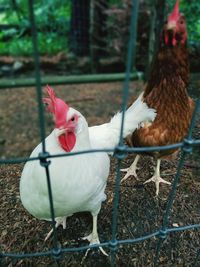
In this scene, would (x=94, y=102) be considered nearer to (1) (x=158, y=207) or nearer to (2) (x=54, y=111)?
(1) (x=158, y=207)

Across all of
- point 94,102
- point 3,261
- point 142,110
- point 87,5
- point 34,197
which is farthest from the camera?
point 87,5

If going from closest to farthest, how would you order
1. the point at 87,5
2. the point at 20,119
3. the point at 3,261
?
the point at 3,261 → the point at 20,119 → the point at 87,5

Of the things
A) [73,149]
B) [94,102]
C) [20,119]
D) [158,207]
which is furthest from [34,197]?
[94,102]

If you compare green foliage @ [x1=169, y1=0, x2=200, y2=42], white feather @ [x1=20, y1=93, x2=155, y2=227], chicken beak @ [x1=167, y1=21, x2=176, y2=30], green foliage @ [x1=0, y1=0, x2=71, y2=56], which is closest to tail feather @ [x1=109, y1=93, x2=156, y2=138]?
white feather @ [x1=20, y1=93, x2=155, y2=227]

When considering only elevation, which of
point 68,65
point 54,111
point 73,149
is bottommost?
point 68,65

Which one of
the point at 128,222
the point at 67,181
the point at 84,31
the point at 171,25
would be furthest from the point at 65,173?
the point at 84,31

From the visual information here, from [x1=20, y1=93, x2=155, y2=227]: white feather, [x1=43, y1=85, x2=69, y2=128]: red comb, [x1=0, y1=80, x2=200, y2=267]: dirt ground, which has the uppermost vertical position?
[x1=43, y1=85, x2=69, y2=128]: red comb

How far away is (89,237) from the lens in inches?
65.5

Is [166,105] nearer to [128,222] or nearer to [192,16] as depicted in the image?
[128,222]

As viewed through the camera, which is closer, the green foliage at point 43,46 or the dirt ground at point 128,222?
the dirt ground at point 128,222

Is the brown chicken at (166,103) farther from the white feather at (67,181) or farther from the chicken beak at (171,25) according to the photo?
the white feather at (67,181)

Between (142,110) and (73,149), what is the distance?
21.4 inches

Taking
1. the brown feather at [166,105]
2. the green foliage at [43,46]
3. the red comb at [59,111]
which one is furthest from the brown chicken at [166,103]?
the green foliage at [43,46]

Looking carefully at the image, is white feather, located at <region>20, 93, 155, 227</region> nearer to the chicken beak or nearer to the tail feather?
the tail feather
